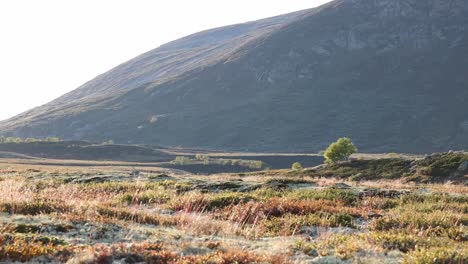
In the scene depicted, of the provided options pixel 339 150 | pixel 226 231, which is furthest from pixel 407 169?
pixel 226 231

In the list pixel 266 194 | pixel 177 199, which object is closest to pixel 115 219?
pixel 177 199

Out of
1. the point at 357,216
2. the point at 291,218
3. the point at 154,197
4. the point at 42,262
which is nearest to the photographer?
the point at 42,262

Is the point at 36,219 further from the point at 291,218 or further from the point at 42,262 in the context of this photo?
the point at 291,218

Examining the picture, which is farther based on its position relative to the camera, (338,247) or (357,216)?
(357,216)

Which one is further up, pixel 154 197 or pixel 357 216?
pixel 154 197

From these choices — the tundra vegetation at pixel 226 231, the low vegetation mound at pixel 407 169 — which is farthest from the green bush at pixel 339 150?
the tundra vegetation at pixel 226 231

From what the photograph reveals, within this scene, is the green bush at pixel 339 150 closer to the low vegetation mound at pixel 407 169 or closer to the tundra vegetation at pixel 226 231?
the low vegetation mound at pixel 407 169

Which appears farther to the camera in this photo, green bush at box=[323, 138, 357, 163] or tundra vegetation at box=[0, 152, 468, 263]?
green bush at box=[323, 138, 357, 163]

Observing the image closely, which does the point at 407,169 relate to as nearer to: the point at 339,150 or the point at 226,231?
the point at 339,150

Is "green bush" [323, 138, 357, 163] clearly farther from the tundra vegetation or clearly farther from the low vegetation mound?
the tundra vegetation

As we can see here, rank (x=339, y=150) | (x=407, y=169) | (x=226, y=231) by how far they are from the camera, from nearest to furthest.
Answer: (x=226, y=231) → (x=407, y=169) → (x=339, y=150)

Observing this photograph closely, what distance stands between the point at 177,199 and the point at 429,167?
49550mm

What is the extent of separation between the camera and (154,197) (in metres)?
16.3

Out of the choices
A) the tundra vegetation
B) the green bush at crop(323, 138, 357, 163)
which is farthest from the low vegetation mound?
the tundra vegetation
